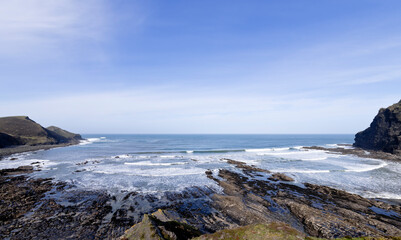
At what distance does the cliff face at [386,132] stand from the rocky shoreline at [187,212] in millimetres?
61073

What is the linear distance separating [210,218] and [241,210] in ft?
11.4

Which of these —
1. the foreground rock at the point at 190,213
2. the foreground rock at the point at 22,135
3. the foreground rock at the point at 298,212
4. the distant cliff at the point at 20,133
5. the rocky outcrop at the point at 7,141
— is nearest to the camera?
the foreground rock at the point at 190,213

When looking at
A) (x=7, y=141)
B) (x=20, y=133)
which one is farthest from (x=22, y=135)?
(x=7, y=141)

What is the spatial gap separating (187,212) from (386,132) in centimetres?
8718

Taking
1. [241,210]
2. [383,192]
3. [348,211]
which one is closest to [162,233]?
[241,210]

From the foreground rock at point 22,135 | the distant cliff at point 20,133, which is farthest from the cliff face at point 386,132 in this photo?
the distant cliff at point 20,133

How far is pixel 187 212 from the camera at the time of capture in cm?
1772

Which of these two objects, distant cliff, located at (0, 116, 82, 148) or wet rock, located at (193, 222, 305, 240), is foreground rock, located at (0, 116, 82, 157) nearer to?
distant cliff, located at (0, 116, 82, 148)

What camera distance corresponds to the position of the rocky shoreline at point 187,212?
1369cm

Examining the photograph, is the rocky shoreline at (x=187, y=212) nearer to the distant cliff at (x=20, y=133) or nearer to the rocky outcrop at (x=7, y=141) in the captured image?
the rocky outcrop at (x=7, y=141)

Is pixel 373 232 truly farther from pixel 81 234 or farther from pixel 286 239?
pixel 81 234

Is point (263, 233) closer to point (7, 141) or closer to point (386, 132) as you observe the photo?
point (386, 132)

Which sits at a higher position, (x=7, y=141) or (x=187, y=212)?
(x=7, y=141)

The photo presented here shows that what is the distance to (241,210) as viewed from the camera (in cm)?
1766
